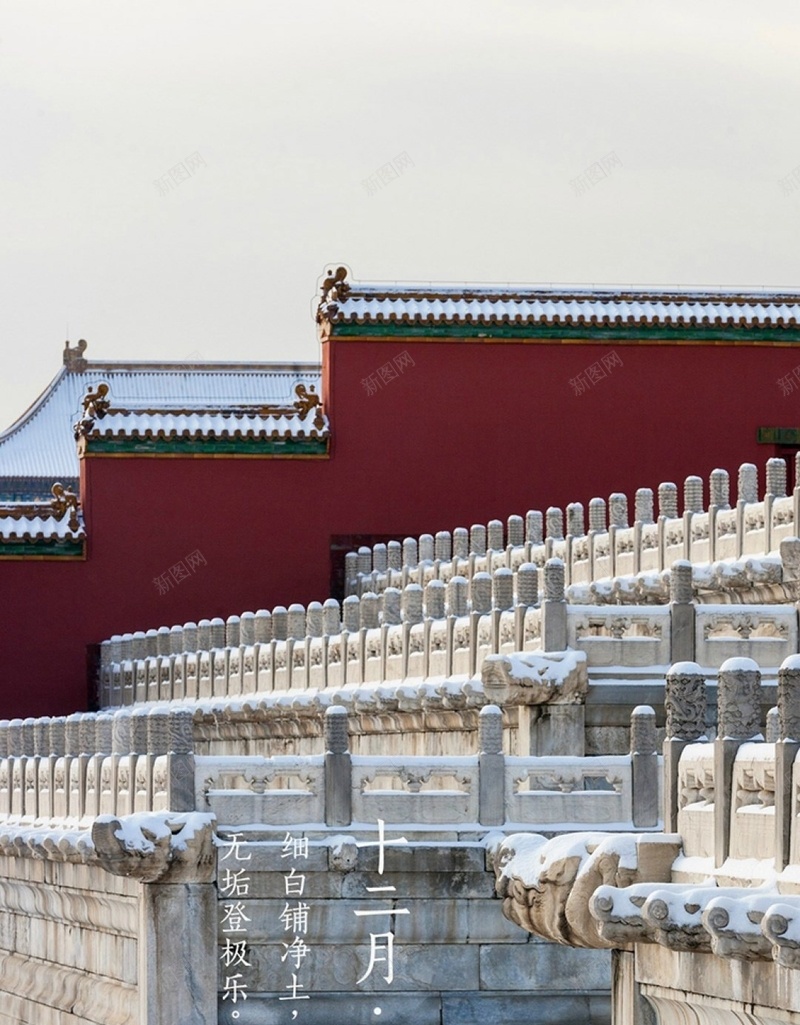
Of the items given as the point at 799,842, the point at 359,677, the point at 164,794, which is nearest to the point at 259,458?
the point at 359,677

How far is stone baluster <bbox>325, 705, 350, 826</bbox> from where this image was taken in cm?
1614

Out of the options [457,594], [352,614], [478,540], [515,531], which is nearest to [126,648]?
[478,540]

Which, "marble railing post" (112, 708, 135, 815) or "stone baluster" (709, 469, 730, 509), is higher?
"stone baluster" (709, 469, 730, 509)

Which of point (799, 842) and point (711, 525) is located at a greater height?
point (711, 525)

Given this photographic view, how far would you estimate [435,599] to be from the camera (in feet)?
72.9

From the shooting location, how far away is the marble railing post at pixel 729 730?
1048 centimetres

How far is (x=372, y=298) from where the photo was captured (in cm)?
2936

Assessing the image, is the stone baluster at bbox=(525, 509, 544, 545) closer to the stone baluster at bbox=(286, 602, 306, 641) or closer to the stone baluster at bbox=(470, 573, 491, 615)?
the stone baluster at bbox=(286, 602, 306, 641)

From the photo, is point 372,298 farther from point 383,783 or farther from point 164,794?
point 164,794

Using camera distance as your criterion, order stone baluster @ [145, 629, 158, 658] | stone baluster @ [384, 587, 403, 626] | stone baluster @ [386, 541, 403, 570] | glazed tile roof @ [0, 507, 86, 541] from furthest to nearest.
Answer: glazed tile roof @ [0, 507, 86, 541]
stone baluster @ [386, 541, 403, 570]
stone baluster @ [145, 629, 158, 658]
stone baluster @ [384, 587, 403, 626]

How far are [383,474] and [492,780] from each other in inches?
511

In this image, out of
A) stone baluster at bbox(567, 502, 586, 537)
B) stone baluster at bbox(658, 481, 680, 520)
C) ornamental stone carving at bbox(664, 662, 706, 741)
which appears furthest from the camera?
stone baluster at bbox(567, 502, 586, 537)

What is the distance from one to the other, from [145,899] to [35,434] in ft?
89.8

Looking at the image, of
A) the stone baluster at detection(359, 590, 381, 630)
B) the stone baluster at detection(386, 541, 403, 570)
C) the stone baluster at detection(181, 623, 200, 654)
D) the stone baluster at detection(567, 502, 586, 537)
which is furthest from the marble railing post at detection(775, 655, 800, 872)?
the stone baluster at detection(386, 541, 403, 570)
